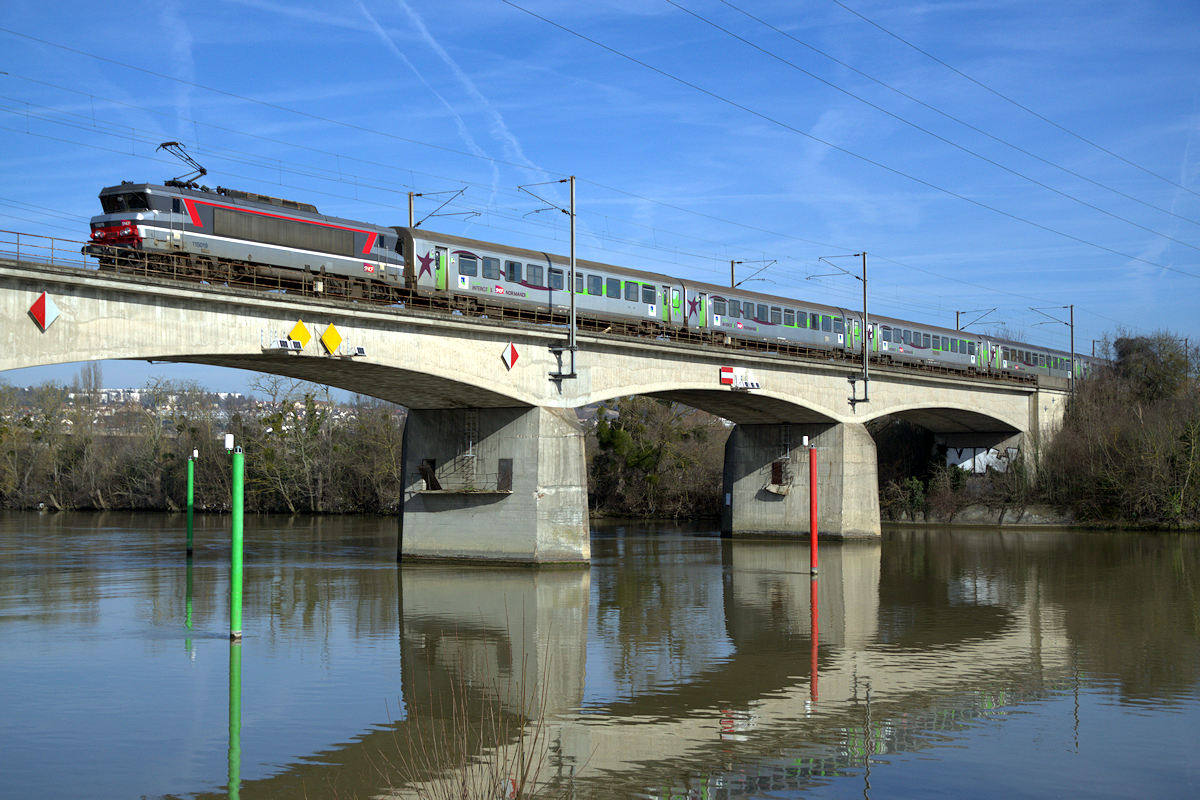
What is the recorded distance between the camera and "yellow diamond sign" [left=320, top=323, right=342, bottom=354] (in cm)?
3102

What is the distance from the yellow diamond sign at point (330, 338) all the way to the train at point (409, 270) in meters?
2.09

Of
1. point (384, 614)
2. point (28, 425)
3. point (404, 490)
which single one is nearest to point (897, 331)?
point (404, 490)

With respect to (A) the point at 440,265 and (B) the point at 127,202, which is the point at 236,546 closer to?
(B) the point at 127,202

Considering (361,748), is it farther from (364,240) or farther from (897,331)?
(897,331)

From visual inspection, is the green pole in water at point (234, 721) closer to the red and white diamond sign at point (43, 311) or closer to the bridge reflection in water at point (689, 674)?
the bridge reflection in water at point (689, 674)

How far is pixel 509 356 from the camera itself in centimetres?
3575

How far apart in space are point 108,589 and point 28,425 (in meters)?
68.8

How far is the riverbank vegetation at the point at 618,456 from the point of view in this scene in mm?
59000

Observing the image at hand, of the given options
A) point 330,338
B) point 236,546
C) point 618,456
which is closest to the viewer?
point 236,546

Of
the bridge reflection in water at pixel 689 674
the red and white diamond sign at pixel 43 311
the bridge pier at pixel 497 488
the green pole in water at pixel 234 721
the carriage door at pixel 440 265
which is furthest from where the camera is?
the carriage door at pixel 440 265

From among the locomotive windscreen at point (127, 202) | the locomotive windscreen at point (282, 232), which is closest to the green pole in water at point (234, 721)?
the locomotive windscreen at point (127, 202)

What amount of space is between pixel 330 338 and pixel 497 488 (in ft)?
A: 27.4

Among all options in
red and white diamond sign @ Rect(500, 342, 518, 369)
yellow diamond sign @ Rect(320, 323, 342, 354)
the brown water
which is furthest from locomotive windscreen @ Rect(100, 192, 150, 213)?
red and white diamond sign @ Rect(500, 342, 518, 369)

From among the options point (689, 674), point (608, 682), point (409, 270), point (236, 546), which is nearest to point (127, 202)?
point (409, 270)
